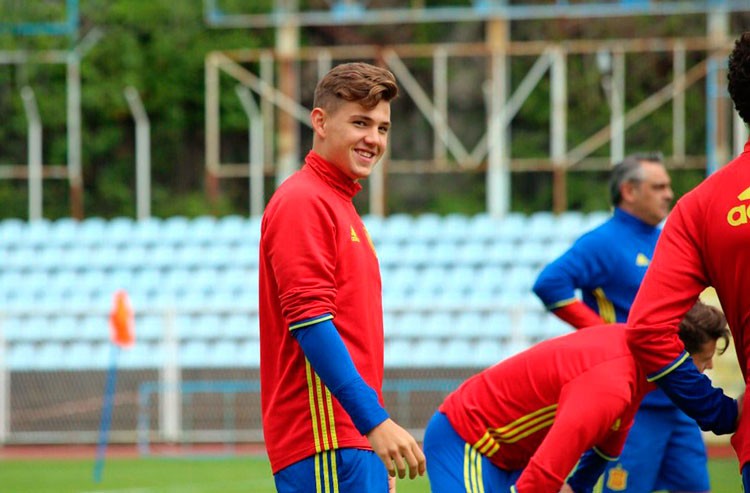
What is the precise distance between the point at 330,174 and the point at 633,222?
2.93 metres

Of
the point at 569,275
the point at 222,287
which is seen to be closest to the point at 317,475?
the point at 569,275

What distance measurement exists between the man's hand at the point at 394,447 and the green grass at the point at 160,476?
6.65 metres

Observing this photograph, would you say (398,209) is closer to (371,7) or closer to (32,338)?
(371,7)

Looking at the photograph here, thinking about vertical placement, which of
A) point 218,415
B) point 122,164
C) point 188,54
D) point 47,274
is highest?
point 188,54

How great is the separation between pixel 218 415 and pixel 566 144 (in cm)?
1072

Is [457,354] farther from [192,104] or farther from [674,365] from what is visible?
[192,104]

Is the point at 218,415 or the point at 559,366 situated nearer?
the point at 559,366

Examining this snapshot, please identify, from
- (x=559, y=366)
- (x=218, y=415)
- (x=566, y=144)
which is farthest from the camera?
(x=566, y=144)

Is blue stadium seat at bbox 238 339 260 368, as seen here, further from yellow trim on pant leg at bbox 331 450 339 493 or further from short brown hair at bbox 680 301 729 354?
yellow trim on pant leg at bbox 331 450 339 493

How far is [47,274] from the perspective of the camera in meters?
17.3

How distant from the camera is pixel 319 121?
369 centimetres

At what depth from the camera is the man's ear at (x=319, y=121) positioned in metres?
3.68

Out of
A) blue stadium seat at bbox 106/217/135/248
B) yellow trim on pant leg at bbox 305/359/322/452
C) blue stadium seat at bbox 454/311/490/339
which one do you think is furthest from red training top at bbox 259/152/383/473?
blue stadium seat at bbox 106/217/135/248

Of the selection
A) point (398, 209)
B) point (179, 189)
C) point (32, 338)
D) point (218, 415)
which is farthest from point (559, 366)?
point (179, 189)
